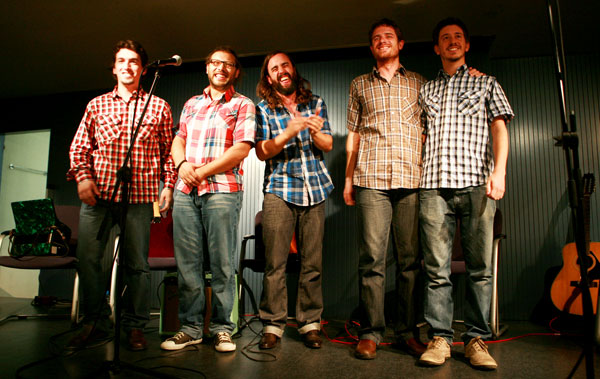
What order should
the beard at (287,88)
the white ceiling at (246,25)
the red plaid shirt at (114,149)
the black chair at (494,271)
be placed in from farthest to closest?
the white ceiling at (246,25), the black chair at (494,271), the beard at (287,88), the red plaid shirt at (114,149)

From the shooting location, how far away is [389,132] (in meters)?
2.05

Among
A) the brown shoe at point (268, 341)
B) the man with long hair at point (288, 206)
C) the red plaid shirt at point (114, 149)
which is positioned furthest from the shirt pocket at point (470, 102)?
the red plaid shirt at point (114, 149)

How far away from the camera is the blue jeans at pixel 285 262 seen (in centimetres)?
211

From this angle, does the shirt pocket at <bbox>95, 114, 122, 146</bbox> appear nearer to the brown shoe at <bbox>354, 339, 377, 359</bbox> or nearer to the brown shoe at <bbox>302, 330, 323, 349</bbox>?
the brown shoe at <bbox>302, 330, 323, 349</bbox>

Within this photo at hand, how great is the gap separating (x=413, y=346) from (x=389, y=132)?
3.66 ft

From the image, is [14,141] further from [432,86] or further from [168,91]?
[432,86]

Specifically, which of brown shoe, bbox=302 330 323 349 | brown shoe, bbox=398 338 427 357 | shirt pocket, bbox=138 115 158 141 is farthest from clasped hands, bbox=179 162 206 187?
brown shoe, bbox=398 338 427 357

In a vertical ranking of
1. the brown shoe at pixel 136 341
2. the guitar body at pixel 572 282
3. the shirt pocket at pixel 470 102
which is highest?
the shirt pocket at pixel 470 102

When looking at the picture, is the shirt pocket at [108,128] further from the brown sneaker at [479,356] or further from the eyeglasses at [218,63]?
the brown sneaker at [479,356]

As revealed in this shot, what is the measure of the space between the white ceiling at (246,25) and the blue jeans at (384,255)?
1860 mm

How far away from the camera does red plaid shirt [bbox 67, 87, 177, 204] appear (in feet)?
7.11

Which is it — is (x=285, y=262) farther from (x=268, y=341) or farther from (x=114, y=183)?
(x=114, y=183)

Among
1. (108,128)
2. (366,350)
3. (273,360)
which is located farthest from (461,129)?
(108,128)

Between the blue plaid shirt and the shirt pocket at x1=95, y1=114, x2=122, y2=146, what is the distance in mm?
800
